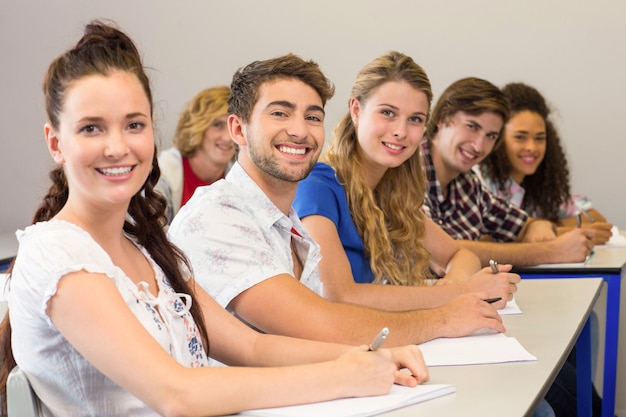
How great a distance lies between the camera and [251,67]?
1.94m

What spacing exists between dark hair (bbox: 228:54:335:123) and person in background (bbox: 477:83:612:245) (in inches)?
78.4

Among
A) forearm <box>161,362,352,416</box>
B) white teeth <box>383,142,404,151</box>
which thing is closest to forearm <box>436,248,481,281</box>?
white teeth <box>383,142,404,151</box>

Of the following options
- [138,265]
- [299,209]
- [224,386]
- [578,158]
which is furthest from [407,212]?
[578,158]

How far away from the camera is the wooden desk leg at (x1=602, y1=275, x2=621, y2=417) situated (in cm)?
274

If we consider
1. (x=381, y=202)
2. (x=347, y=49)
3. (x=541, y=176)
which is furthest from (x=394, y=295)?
(x=347, y=49)

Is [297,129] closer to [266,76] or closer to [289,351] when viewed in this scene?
[266,76]

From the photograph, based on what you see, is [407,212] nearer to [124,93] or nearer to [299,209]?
[299,209]

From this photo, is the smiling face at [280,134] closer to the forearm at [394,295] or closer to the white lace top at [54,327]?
the forearm at [394,295]

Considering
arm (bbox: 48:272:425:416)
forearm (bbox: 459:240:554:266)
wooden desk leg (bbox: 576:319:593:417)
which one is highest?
arm (bbox: 48:272:425:416)

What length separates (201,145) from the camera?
421cm

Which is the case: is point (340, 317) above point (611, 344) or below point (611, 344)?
above

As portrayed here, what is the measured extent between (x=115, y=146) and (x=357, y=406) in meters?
0.51

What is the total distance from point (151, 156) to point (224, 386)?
38 centimetres

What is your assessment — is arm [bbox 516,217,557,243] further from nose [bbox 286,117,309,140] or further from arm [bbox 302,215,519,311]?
nose [bbox 286,117,309,140]
